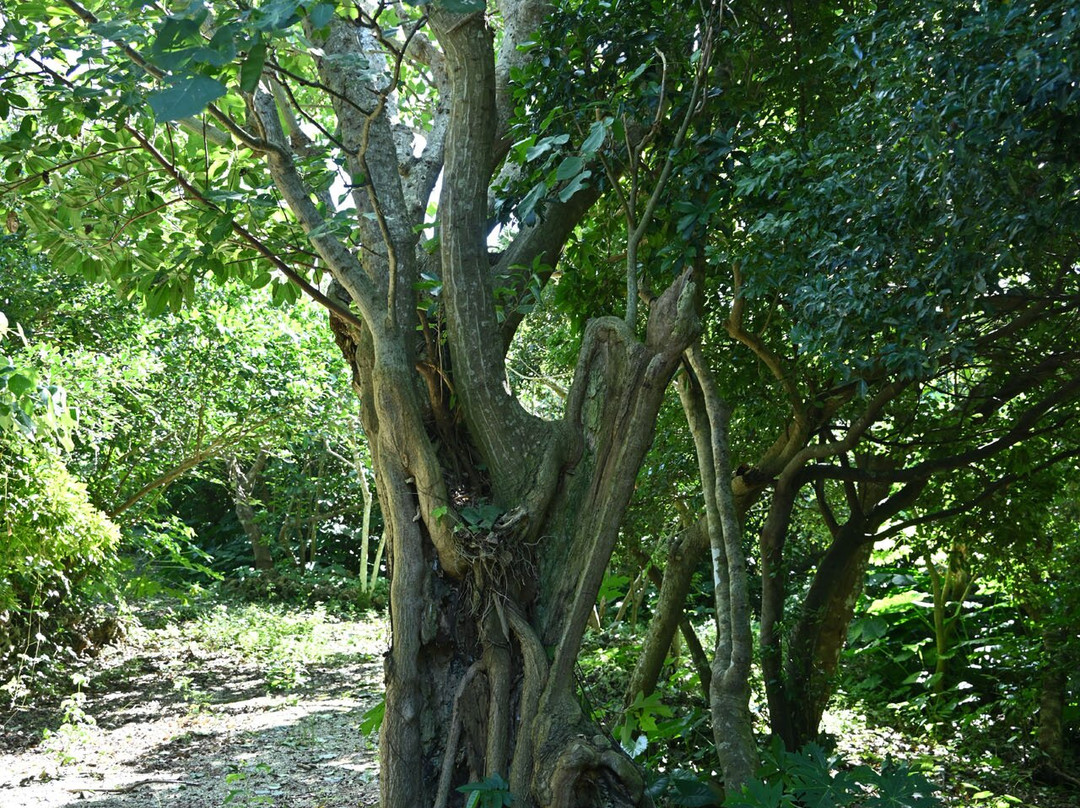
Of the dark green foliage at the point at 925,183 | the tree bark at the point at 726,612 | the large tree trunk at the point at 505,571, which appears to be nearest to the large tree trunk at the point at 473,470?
the large tree trunk at the point at 505,571

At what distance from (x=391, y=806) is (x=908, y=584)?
788 centimetres

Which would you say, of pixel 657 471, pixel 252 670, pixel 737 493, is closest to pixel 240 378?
pixel 252 670

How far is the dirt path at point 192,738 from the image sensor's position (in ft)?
18.5

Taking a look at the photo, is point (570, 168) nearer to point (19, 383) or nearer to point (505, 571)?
point (505, 571)

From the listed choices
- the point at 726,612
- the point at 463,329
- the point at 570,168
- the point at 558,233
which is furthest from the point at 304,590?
the point at 570,168

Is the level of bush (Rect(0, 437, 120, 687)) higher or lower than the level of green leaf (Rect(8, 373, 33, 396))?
lower

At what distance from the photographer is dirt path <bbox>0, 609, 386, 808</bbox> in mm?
5629

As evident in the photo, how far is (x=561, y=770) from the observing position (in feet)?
9.81

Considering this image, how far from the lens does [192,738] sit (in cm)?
723

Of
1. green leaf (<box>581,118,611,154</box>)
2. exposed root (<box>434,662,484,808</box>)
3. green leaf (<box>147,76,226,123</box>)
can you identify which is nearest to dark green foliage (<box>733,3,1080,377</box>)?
green leaf (<box>581,118,611,154</box>)

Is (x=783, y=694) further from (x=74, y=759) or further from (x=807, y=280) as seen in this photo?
(x=74, y=759)

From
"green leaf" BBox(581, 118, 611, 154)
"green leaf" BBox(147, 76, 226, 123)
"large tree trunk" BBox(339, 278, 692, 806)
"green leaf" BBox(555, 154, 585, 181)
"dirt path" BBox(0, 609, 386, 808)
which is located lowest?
"dirt path" BBox(0, 609, 386, 808)

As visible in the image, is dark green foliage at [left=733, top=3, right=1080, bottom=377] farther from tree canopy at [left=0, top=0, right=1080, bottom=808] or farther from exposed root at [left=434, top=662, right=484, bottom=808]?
exposed root at [left=434, top=662, right=484, bottom=808]

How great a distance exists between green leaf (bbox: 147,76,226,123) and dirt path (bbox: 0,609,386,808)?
14.9 ft
